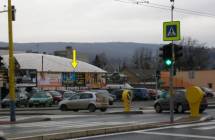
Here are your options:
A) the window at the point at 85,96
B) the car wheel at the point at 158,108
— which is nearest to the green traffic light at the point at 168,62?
the car wheel at the point at 158,108

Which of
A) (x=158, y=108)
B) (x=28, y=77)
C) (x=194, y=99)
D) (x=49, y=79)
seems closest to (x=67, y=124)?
(x=194, y=99)

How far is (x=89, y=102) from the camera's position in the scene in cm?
3700

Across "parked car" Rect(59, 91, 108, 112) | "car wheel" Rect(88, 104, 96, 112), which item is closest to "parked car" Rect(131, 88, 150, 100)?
"parked car" Rect(59, 91, 108, 112)

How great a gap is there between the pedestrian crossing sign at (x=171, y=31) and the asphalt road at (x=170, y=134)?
4.26m

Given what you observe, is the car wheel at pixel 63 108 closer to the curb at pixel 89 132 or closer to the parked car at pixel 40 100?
the parked car at pixel 40 100

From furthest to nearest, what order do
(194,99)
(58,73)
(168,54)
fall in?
(58,73)
(194,99)
(168,54)

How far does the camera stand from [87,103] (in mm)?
37156

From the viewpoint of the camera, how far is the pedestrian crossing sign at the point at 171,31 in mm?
22281

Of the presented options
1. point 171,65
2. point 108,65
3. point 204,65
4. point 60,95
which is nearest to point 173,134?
point 171,65

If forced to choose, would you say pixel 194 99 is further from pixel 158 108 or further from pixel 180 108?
pixel 158 108

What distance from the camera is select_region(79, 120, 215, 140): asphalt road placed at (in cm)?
1615

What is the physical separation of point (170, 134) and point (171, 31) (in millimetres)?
6450

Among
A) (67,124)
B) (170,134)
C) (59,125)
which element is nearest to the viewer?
(170,134)

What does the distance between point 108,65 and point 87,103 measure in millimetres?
140531
